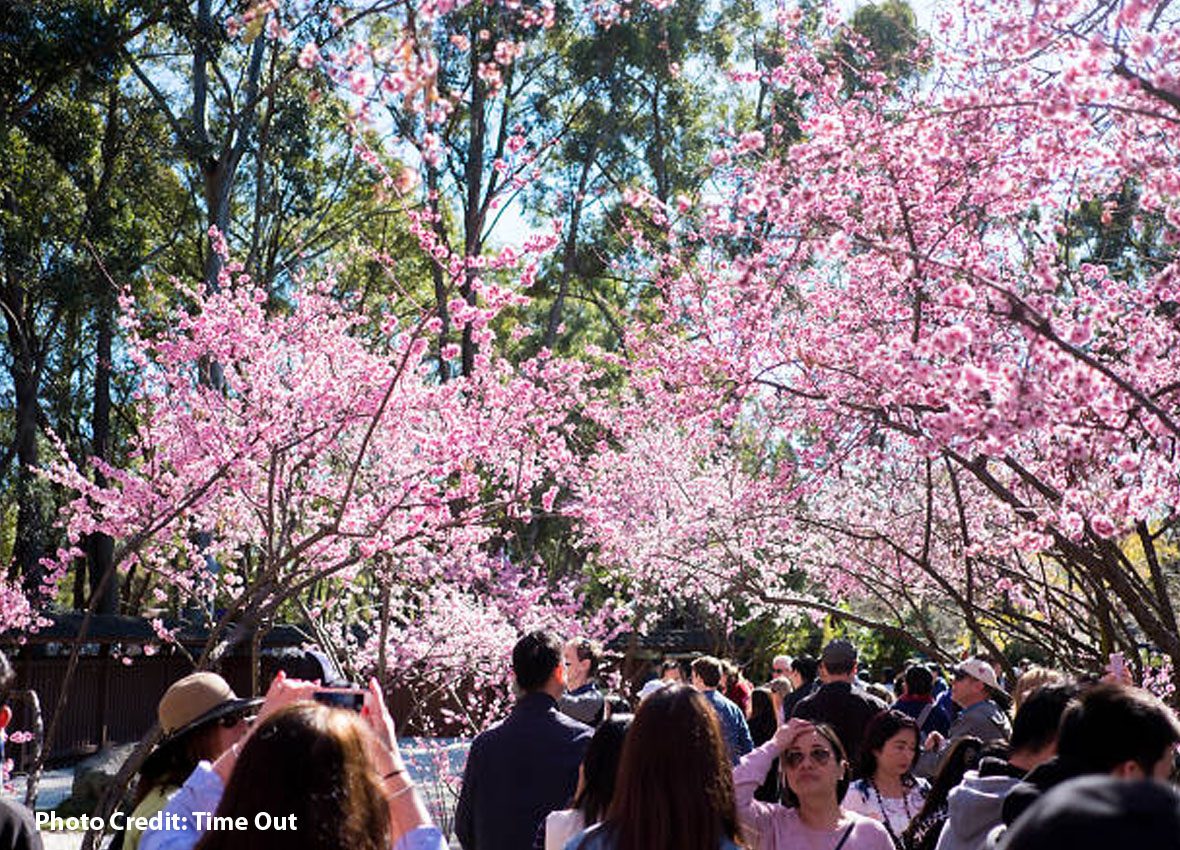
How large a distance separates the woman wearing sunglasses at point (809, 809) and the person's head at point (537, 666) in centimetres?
118

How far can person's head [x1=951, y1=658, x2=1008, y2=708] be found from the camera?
6.24m

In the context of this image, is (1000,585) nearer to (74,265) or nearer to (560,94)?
(74,265)

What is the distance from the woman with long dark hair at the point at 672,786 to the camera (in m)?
2.79

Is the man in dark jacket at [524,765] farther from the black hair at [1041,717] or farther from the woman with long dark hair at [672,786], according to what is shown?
the woman with long dark hair at [672,786]

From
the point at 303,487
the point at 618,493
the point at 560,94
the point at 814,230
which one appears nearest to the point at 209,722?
the point at 814,230

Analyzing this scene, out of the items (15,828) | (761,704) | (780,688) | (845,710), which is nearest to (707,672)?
(761,704)

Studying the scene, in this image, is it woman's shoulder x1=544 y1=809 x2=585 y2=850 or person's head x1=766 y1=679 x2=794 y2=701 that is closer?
woman's shoulder x1=544 y1=809 x2=585 y2=850

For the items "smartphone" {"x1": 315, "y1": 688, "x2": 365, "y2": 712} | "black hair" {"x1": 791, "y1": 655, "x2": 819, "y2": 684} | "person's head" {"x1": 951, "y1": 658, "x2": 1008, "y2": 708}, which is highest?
"smartphone" {"x1": 315, "y1": 688, "x2": 365, "y2": 712}

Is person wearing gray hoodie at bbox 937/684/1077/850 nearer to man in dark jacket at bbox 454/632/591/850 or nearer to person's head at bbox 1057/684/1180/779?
person's head at bbox 1057/684/1180/779

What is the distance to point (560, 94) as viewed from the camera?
26.2 meters

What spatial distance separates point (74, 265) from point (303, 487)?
1204 cm

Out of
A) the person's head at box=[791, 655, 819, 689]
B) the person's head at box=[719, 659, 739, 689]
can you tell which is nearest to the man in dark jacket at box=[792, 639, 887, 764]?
the person's head at box=[791, 655, 819, 689]

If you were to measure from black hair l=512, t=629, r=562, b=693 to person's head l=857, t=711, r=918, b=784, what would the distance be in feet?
3.64

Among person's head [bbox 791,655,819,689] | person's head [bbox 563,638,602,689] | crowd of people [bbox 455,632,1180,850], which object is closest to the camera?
crowd of people [bbox 455,632,1180,850]
